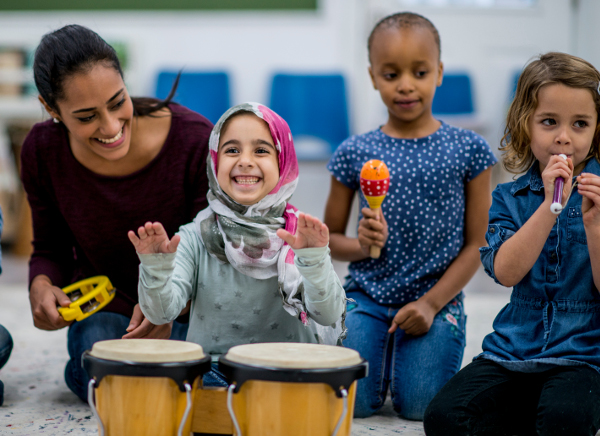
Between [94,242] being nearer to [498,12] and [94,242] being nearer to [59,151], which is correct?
[59,151]

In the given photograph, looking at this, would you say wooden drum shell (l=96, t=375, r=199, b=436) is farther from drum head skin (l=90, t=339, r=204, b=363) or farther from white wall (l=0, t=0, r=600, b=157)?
white wall (l=0, t=0, r=600, b=157)

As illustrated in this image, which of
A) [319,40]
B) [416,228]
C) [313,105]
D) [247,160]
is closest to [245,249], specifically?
[247,160]

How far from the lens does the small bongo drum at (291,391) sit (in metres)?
0.97

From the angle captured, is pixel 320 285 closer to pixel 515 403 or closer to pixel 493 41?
pixel 515 403

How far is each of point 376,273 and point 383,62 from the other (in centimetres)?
53

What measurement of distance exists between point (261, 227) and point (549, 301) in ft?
1.92

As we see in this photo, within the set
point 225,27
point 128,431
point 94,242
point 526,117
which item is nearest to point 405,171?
point 526,117

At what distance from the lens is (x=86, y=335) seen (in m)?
1.58

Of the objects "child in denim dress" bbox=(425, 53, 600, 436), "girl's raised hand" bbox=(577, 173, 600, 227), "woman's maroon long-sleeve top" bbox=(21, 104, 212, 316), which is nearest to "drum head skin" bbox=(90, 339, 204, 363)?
"child in denim dress" bbox=(425, 53, 600, 436)

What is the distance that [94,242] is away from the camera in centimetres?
164

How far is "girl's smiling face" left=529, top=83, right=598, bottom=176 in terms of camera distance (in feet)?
4.09

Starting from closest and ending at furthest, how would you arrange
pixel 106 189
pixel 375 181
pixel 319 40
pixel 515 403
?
pixel 515 403, pixel 375 181, pixel 106 189, pixel 319 40

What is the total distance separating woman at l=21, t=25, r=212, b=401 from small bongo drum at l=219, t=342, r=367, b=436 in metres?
0.65

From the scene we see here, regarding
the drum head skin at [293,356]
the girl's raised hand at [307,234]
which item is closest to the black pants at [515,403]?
the drum head skin at [293,356]
